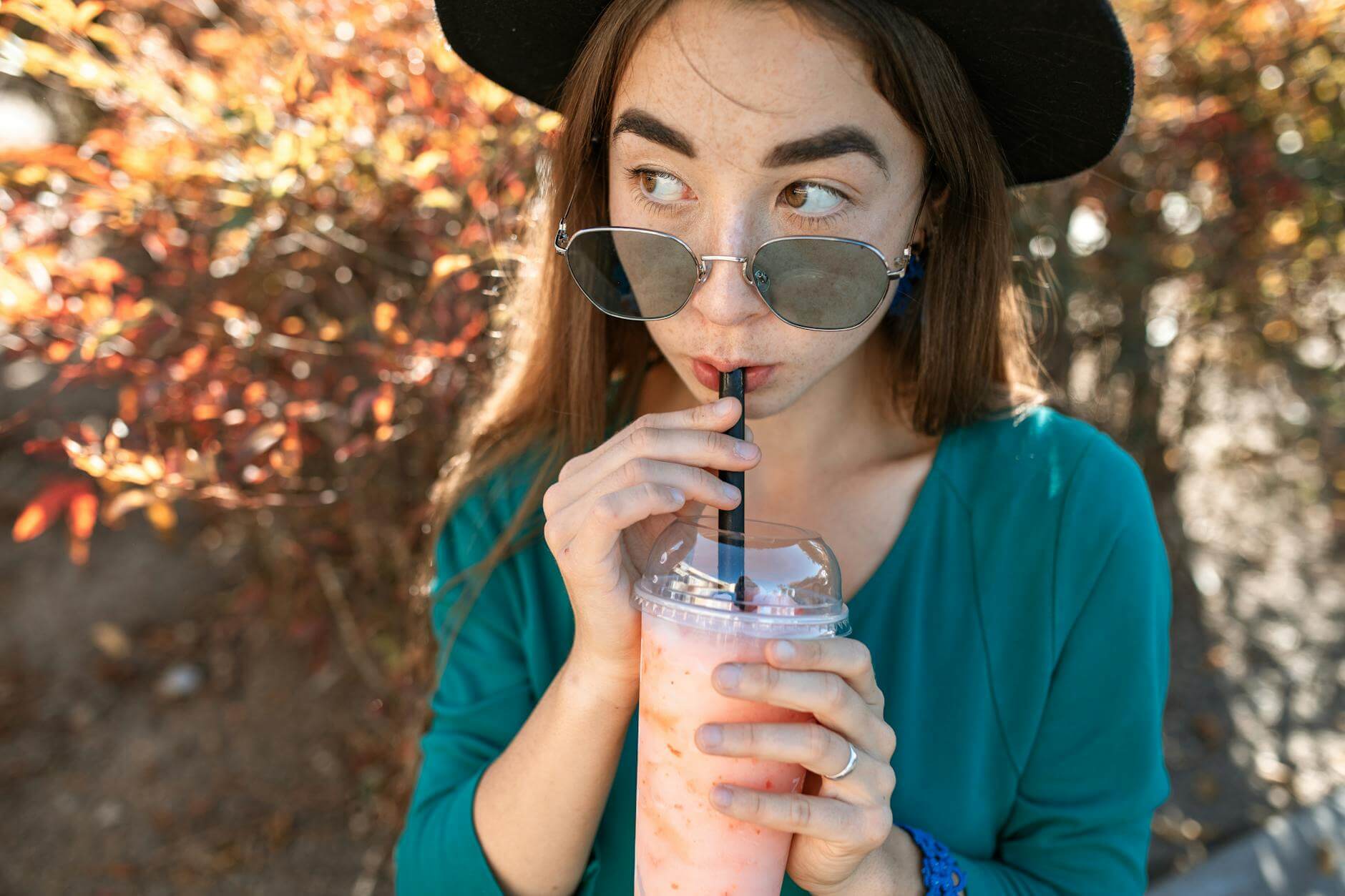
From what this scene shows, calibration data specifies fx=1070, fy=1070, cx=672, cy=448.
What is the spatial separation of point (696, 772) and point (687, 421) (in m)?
0.44

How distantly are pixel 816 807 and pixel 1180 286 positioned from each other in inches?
125

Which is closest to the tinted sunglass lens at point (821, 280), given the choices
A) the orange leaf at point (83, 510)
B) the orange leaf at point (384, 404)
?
the orange leaf at point (384, 404)

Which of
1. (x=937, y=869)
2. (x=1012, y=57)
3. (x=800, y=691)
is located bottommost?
(x=937, y=869)

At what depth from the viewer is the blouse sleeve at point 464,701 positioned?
68.1 inches

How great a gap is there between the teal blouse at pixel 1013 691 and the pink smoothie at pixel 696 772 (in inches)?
16.8

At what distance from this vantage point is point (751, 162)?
1.43 m

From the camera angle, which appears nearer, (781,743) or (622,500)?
(781,743)

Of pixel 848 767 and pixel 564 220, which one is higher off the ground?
pixel 564 220

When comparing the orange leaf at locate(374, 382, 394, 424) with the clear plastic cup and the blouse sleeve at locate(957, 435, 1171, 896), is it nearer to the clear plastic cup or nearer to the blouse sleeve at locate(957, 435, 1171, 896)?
the clear plastic cup

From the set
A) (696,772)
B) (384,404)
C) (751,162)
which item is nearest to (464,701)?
(384,404)

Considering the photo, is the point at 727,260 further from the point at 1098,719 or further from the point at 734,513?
the point at 1098,719

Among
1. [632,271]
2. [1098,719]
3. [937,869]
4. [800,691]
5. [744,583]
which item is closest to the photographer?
[800,691]

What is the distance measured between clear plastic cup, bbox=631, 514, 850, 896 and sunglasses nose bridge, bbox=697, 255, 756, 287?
1.16ft

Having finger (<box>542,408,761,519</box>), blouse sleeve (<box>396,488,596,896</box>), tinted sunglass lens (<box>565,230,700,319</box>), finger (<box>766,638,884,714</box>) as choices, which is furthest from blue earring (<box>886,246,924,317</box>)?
blouse sleeve (<box>396,488,596,896</box>)
